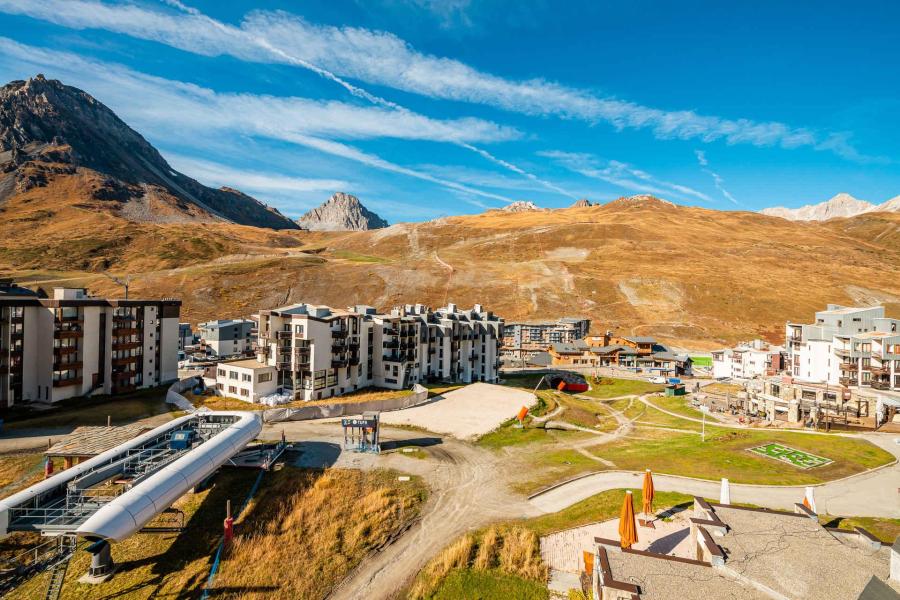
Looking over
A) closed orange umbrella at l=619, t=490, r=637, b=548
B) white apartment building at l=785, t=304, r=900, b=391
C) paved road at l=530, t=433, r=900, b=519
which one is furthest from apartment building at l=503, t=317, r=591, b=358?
closed orange umbrella at l=619, t=490, r=637, b=548

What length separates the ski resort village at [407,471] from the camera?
2336 cm

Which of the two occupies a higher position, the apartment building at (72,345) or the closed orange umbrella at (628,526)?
the apartment building at (72,345)

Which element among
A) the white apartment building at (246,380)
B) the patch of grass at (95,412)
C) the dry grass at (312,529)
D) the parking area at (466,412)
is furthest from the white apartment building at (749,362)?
the patch of grass at (95,412)

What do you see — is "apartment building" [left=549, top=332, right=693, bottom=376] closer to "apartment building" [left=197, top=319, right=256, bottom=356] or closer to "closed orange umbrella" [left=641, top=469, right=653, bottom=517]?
"apartment building" [left=197, top=319, right=256, bottom=356]

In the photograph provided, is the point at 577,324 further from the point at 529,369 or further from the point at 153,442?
the point at 153,442

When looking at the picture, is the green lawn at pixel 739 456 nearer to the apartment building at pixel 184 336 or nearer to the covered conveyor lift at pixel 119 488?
the covered conveyor lift at pixel 119 488

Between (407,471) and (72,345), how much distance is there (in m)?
50.0

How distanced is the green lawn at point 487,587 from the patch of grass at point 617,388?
199 ft

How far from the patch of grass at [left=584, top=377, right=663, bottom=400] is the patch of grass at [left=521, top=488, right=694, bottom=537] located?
160ft

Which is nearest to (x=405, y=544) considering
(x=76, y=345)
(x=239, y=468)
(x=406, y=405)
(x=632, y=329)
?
(x=239, y=468)

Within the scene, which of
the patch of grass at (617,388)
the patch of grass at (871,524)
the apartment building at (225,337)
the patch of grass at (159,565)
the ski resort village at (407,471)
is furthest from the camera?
the apartment building at (225,337)

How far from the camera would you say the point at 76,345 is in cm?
5819

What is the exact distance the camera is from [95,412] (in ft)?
171

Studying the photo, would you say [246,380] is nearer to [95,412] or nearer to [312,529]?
[95,412]
